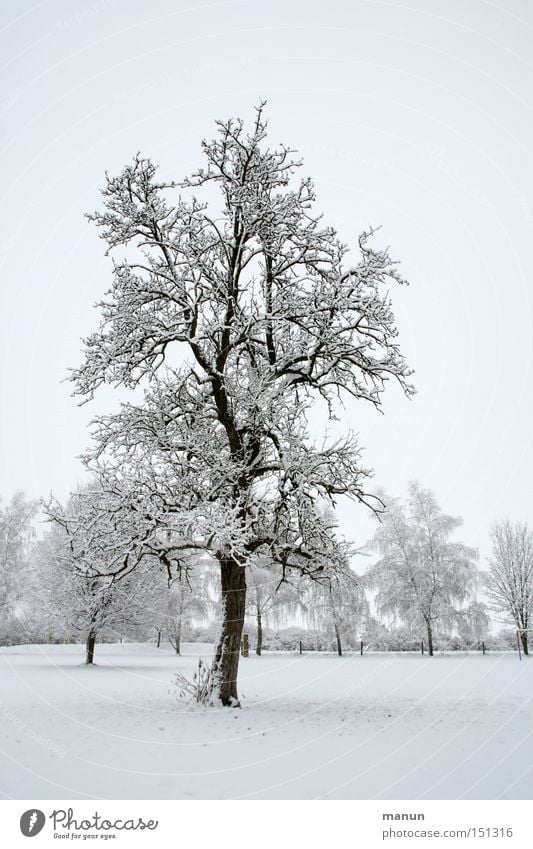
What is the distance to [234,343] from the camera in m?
10.4

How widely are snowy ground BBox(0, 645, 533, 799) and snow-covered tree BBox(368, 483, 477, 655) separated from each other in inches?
655

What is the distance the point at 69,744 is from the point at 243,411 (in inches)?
254

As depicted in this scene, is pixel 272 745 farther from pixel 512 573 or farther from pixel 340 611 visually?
pixel 340 611

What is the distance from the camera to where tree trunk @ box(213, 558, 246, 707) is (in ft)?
32.2

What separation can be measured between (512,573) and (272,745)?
24.8 meters

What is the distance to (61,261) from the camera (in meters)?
10.9

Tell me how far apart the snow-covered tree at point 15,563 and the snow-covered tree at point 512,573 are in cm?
2592

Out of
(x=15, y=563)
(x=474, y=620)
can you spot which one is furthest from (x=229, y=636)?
(x=15, y=563)

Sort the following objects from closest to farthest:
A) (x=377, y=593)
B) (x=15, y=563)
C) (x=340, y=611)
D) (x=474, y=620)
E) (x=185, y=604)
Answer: (x=474, y=620)
(x=377, y=593)
(x=340, y=611)
(x=15, y=563)
(x=185, y=604)

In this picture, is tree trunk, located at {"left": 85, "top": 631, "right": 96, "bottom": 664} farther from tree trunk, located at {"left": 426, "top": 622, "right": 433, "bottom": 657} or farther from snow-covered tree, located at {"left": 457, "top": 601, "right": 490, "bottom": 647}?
snow-covered tree, located at {"left": 457, "top": 601, "right": 490, "bottom": 647}

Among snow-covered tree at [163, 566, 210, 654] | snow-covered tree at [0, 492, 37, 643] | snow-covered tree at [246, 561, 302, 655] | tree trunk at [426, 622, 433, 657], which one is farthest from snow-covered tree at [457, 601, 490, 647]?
snow-covered tree at [0, 492, 37, 643]

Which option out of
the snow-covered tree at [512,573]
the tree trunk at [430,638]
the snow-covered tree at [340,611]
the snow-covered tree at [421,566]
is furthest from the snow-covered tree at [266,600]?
the snow-covered tree at [512,573]

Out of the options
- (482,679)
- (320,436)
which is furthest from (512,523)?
(320,436)
